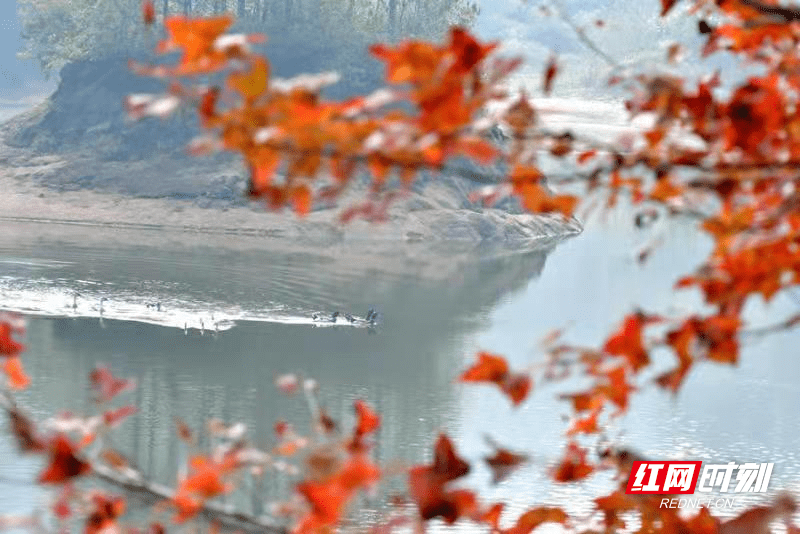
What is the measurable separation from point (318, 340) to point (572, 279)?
1686cm

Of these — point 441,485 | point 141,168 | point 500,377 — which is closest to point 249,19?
point 141,168

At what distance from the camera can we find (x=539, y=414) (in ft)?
73.1

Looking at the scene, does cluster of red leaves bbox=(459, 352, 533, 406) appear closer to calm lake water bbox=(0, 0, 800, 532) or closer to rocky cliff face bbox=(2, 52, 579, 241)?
calm lake water bbox=(0, 0, 800, 532)

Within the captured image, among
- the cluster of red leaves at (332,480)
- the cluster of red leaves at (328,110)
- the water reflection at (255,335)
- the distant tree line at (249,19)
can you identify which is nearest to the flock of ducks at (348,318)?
the water reflection at (255,335)

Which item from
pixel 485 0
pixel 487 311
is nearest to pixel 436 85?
pixel 487 311

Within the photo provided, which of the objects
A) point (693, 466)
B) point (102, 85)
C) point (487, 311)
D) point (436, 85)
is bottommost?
point (102, 85)

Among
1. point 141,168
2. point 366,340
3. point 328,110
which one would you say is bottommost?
point 141,168

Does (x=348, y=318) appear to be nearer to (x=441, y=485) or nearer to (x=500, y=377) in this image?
(x=500, y=377)

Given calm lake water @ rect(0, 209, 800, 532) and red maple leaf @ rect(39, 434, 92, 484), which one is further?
calm lake water @ rect(0, 209, 800, 532)

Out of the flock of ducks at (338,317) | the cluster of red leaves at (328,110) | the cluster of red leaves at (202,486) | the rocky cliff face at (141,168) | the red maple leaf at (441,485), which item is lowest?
the rocky cliff face at (141,168)

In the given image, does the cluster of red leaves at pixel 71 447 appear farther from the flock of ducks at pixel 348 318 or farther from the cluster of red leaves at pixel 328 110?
the flock of ducks at pixel 348 318

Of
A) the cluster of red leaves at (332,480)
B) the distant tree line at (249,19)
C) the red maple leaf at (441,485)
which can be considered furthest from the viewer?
the distant tree line at (249,19)

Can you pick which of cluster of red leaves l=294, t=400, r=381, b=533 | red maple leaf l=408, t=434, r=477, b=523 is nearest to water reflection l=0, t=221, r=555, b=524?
red maple leaf l=408, t=434, r=477, b=523

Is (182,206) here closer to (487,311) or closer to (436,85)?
(487,311)
